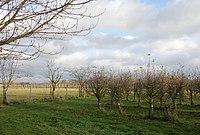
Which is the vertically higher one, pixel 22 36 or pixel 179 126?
pixel 22 36

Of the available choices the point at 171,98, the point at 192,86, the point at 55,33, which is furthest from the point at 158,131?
the point at 192,86

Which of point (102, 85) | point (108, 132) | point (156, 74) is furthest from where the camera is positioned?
point (102, 85)

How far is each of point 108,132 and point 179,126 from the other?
5559 millimetres

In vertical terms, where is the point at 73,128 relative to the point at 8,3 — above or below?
below

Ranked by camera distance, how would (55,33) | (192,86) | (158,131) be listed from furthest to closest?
(192,86)
(158,131)
(55,33)

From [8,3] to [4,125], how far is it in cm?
1255

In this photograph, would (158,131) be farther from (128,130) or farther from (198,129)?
(198,129)

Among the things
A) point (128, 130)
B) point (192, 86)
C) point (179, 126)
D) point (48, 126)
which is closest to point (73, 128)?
point (48, 126)

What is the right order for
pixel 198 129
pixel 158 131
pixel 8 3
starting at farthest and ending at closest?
pixel 198 129 < pixel 158 131 < pixel 8 3

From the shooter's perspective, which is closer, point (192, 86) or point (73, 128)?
point (73, 128)

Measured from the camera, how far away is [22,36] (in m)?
4.24

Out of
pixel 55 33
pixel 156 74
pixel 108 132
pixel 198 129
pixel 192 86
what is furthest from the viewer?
pixel 192 86

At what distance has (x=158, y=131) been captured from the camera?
16.9 metres

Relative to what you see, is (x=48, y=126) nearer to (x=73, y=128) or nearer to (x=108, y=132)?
(x=73, y=128)
